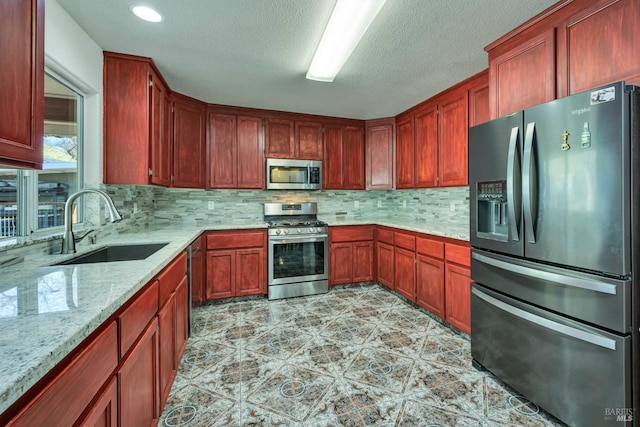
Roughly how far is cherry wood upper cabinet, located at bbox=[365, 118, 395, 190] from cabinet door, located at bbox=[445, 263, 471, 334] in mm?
1749

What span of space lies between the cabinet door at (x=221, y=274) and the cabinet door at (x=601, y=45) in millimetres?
3293

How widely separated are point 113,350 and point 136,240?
4.53 ft

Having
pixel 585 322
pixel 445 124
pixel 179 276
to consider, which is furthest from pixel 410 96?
pixel 179 276

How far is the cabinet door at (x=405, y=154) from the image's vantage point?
3674mm

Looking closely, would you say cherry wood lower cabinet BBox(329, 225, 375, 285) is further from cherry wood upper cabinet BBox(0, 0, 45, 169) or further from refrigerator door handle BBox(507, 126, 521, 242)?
cherry wood upper cabinet BBox(0, 0, 45, 169)

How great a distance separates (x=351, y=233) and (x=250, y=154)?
170cm

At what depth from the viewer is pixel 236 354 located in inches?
87.7

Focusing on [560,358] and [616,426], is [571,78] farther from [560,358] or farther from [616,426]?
[616,426]

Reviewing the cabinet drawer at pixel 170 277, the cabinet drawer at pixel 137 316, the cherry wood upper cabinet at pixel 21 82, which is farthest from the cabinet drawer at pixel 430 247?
the cherry wood upper cabinet at pixel 21 82

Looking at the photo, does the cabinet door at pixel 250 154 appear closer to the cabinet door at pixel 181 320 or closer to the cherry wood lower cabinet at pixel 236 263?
the cherry wood lower cabinet at pixel 236 263

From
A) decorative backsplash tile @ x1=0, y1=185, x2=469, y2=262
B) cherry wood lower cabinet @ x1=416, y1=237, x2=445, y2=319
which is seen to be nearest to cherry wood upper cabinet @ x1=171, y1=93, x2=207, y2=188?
decorative backsplash tile @ x1=0, y1=185, x2=469, y2=262

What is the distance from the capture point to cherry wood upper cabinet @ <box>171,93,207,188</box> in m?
3.13

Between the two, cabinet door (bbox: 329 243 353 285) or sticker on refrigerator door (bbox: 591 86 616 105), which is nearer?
sticker on refrigerator door (bbox: 591 86 616 105)

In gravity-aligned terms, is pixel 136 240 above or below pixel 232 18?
below
